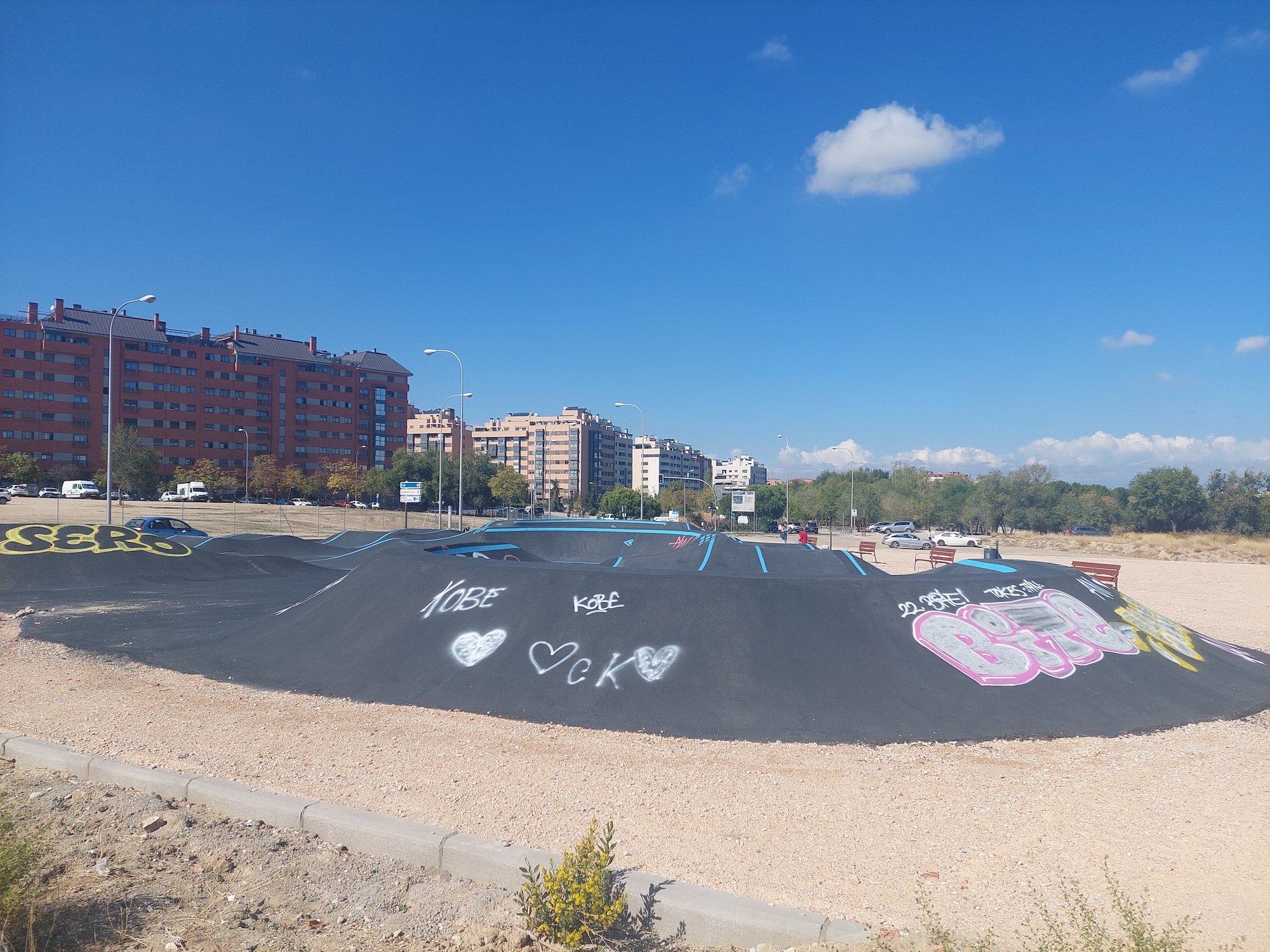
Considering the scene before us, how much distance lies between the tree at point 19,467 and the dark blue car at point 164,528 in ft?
168

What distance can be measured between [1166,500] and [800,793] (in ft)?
300

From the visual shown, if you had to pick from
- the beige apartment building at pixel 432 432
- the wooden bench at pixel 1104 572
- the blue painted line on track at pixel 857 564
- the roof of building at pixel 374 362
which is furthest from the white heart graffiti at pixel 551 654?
the beige apartment building at pixel 432 432

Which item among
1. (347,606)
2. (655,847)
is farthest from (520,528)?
(655,847)

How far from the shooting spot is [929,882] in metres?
4.87

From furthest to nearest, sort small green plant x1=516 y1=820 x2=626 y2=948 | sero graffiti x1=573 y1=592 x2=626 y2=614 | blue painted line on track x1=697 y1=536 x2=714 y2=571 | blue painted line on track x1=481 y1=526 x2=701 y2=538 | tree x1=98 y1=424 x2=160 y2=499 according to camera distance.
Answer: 1. tree x1=98 y1=424 x2=160 y2=499
2. blue painted line on track x1=481 y1=526 x2=701 y2=538
3. blue painted line on track x1=697 y1=536 x2=714 y2=571
4. sero graffiti x1=573 y1=592 x2=626 y2=614
5. small green plant x1=516 y1=820 x2=626 y2=948

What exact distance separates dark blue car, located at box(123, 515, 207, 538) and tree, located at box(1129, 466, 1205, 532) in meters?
90.5

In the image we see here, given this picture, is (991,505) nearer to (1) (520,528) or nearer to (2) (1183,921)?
(1) (520,528)

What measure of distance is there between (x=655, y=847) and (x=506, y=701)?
419 cm

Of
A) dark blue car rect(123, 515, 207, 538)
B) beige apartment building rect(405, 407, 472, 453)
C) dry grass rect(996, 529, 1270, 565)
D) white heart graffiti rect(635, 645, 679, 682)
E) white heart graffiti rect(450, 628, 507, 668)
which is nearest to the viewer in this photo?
white heart graffiti rect(635, 645, 679, 682)

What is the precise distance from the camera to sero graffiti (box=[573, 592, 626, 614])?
10414 mm

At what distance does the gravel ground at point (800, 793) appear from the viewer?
16.0 ft

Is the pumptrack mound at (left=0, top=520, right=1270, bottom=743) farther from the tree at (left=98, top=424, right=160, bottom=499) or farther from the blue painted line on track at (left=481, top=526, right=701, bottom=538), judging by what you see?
the tree at (left=98, top=424, right=160, bottom=499)

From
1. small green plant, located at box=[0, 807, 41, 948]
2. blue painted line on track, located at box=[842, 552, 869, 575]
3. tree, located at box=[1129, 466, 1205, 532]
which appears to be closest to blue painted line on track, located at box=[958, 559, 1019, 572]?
blue painted line on track, located at box=[842, 552, 869, 575]

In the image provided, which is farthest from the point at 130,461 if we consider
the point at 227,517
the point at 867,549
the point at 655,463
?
the point at 655,463
